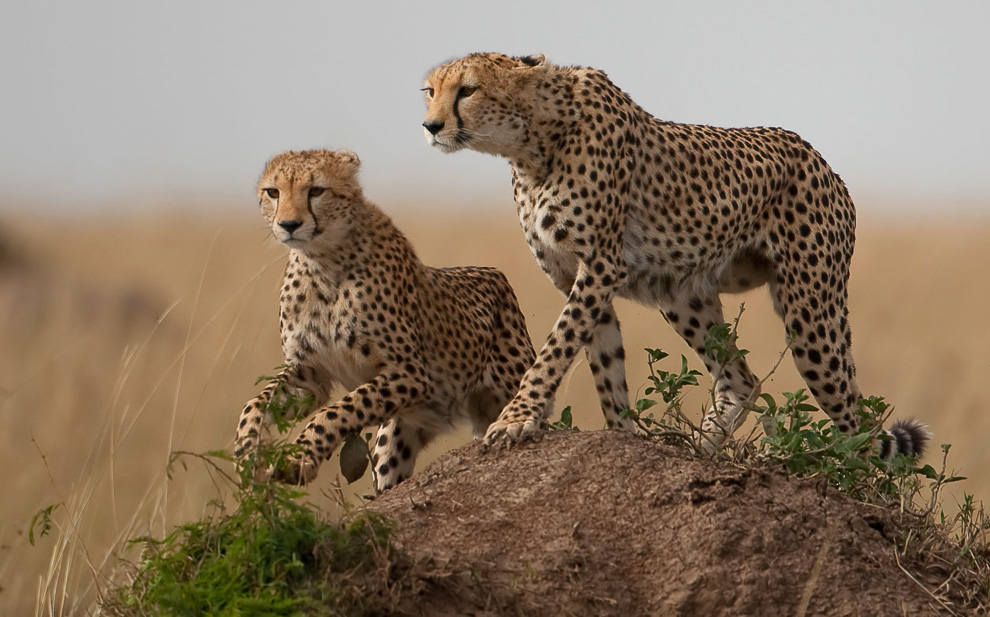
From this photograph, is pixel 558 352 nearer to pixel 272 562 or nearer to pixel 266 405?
pixel 266 405

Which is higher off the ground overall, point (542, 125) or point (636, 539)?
point (542, 125)

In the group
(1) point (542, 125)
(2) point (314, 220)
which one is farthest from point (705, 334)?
(2) point (314, 220)

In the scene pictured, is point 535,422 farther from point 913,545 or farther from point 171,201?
point 171,201

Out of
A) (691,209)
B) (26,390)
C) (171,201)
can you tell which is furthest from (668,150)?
(171,201)

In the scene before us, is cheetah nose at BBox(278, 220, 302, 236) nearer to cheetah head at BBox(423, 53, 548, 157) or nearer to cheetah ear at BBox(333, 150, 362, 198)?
cheetah ear at BBox(333, 150, 362, 198)

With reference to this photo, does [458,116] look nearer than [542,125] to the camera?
Yes

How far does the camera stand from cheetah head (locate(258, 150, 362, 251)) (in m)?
4.07

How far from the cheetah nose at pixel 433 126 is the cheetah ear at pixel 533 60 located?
451 millimetres

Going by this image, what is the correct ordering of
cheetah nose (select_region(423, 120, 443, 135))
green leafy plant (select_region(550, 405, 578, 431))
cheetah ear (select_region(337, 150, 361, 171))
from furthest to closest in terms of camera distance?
cheetah ear (select_region(337, 150, 361, 171)), cheetah nose (select_region(423, 120, 443, 135)), green leafy plant (select_region(550, 405, 578, 431))

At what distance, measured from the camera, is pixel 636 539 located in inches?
121

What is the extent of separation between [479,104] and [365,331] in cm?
77

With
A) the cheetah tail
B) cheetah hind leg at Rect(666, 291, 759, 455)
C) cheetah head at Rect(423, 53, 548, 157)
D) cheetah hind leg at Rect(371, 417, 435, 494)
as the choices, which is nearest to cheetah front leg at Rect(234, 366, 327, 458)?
cheetah hind leg at Rect(371, 417, 435, 494)

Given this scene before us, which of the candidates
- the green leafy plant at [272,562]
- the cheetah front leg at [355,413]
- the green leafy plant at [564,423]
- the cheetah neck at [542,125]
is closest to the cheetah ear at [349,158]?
the cheetah neck at [542,125]

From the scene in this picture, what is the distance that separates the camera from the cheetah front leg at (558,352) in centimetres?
353
